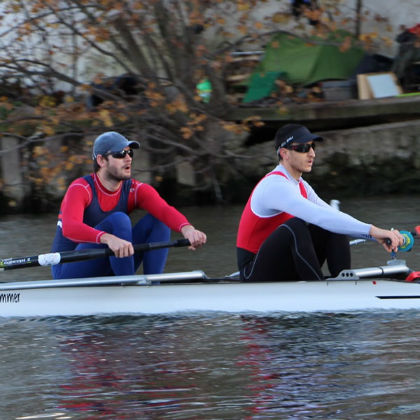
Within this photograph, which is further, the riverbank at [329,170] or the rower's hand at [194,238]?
the riverbank at [329,170]

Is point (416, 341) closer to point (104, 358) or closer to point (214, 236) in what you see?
point (104, 358)

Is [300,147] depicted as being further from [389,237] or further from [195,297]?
[195,297]

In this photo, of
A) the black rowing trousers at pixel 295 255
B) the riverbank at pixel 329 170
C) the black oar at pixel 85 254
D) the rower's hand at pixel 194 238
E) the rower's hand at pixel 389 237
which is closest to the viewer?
the rower's hand at pixel 389 237

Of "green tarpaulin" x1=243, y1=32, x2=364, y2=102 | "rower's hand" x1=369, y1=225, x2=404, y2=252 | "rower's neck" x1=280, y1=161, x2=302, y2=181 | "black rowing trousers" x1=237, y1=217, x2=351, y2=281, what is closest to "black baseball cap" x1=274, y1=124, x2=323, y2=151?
"rower's neck" x1=280, y1=161, x2=302, y2=181

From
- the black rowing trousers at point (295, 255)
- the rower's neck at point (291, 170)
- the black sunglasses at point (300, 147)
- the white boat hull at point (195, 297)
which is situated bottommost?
the white boat hull at point (195, 297)

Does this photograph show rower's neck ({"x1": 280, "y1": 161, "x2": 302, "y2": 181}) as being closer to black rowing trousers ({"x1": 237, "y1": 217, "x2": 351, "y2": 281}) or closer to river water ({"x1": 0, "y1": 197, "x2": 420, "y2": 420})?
black rowing trousers ({"x1": 237, "y1": 217, "x2": 351, "y2": 281})

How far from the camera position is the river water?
4.94 metres

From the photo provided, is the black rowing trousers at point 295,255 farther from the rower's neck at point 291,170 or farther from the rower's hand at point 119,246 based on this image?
the rower's hand at point 119,246

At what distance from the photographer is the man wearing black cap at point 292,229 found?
21.8 feet

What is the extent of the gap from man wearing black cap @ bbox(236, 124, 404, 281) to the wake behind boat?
Answer: 13cm

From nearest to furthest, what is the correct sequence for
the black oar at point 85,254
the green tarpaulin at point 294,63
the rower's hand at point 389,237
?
the rower's hand at point 389,237 < the black oar at point 85,254 < the green tarpaulin at point 294,63

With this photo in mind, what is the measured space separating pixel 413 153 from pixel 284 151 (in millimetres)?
9082

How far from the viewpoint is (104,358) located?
6.19 meters

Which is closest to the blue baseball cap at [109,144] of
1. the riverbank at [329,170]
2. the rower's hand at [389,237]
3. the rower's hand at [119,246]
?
the rower's hand at [119,246]
